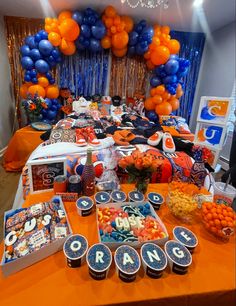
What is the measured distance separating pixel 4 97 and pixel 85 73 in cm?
150

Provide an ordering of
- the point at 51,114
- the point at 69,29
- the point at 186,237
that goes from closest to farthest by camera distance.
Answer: the point at 186,237
the point at 69,29
the point at 51,114

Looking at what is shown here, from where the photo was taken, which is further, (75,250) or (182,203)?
(182,203)

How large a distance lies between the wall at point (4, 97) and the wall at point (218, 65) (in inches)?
147

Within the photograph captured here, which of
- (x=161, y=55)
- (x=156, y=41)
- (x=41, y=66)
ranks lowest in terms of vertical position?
(x=41, y=66)

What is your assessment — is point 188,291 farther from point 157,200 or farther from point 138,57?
point 138,57

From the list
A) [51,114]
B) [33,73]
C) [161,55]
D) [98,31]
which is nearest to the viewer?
[98,31]

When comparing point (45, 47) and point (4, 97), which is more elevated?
point (45, 47)

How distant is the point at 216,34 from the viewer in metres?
3.56

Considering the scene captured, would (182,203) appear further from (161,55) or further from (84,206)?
(161,55)

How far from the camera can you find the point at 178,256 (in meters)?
0.67

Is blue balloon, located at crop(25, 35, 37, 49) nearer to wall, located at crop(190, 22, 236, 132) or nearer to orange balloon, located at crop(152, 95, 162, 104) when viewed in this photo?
orange balloon, located at crop(152, 95, 162, 104)

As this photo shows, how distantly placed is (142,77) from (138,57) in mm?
376

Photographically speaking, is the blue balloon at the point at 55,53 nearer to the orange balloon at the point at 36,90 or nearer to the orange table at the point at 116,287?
the orange balloon at the point at 36,90

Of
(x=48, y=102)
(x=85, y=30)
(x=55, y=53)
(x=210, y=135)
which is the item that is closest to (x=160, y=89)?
(x=85, y=30)
